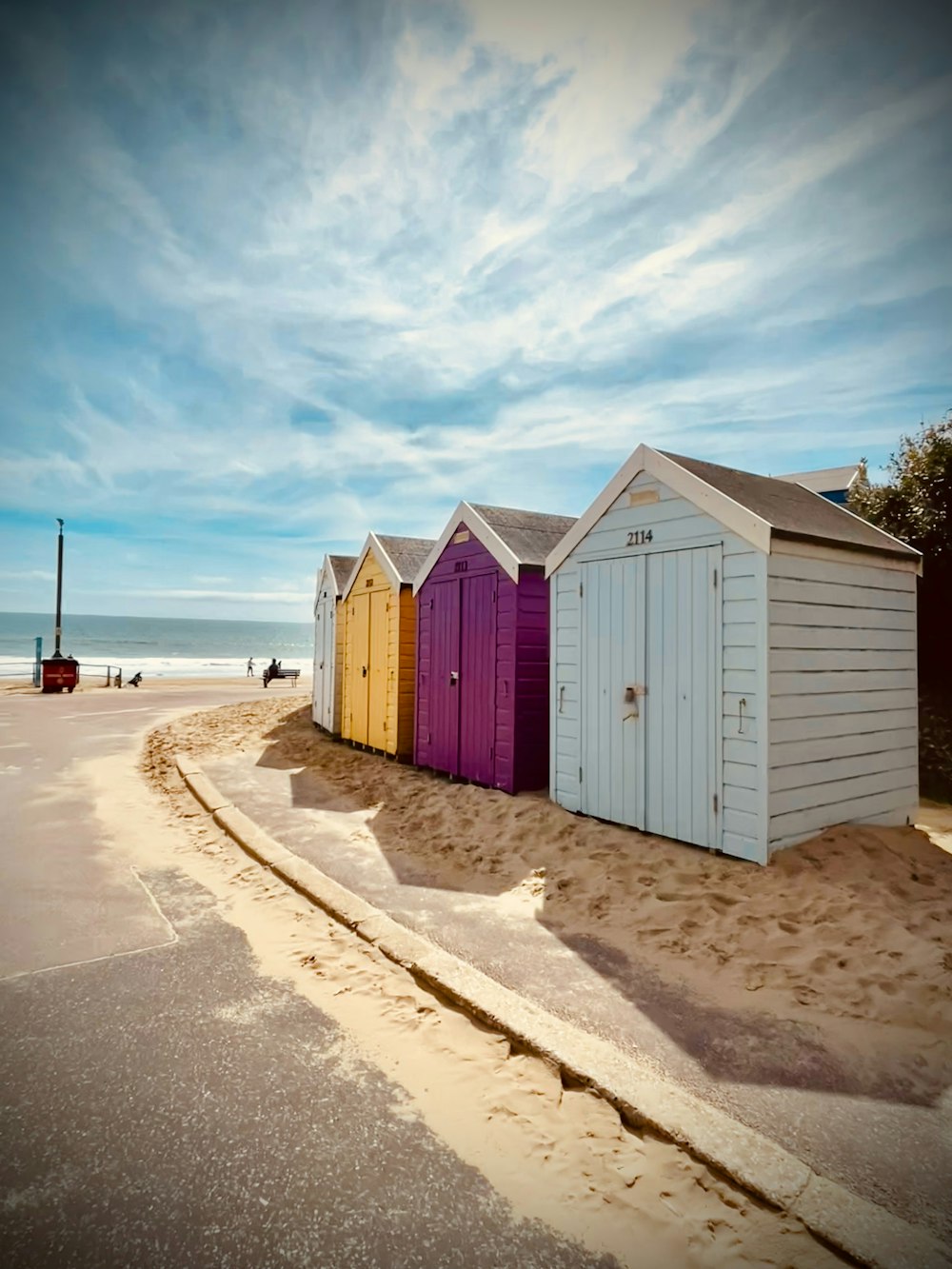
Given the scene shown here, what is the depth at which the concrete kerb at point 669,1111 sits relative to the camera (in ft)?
7.19

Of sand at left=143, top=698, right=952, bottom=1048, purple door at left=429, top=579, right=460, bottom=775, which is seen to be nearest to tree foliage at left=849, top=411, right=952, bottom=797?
sand at left=143, top=698, right=952, bottom=1048

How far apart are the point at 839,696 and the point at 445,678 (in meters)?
5.05

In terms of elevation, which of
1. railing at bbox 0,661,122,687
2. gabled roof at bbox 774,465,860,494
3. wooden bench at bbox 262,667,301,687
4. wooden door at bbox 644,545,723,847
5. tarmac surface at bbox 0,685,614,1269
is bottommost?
tarmac surface at bbox 0,685,614,1269

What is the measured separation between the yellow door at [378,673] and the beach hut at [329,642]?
75.8 inches

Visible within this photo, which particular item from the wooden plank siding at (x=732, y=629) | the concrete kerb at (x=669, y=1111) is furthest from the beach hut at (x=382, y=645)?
the concrete kerb at (x=669, y=1111)

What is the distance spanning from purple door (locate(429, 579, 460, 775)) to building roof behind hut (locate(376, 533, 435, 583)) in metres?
1.38

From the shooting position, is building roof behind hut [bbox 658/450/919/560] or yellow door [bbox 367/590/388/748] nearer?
building roof behind hut [bbox 658/450/919/560]

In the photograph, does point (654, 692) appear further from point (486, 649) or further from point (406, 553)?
point (406, 553)

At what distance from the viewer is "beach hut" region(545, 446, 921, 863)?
5312 millimetres

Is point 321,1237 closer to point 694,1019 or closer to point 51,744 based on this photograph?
point 694,1019

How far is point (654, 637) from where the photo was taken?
6145 millimetres

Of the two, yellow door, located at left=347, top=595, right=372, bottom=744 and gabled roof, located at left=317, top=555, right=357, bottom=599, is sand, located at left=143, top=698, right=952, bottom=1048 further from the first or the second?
gabled roof, located at left=317, top=555, right=357, bottom=599

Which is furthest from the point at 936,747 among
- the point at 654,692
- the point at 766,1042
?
the point at 766,1042

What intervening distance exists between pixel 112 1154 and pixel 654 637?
5.03 metres
